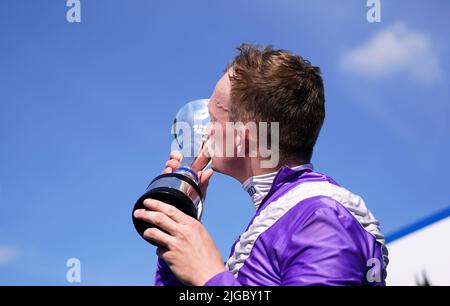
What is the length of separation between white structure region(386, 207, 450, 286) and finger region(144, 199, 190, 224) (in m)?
6.20

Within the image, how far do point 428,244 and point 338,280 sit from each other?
6461 millimetres

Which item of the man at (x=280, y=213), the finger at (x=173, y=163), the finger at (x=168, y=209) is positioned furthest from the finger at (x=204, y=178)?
the finger at (x=168, y=209)

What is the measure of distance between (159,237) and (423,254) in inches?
261

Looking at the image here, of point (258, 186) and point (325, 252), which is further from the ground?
point (258, 186)

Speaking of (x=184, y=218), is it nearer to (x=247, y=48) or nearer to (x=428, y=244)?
(x=247, y=48)

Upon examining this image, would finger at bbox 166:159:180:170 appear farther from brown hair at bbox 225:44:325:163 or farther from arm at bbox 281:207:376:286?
arm at bbox 281:207:376:286

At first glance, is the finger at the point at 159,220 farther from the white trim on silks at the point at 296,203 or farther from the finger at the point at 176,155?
the finger at the point at 176,155

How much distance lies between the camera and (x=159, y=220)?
7.18ft

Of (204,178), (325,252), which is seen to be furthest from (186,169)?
(325,252)

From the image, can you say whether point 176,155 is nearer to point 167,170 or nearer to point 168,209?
point 167,170

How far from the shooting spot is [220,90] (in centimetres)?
288

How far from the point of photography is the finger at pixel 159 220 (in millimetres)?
2156

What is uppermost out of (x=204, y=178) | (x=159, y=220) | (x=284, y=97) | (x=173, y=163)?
(x=284, y=97)

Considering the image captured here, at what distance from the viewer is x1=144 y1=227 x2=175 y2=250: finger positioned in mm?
2123
